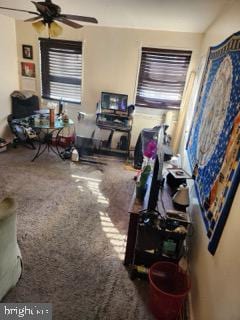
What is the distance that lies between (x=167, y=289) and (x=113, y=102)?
3.27 m

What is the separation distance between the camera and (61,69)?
4.34 m

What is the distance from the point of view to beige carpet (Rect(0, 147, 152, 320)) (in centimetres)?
159

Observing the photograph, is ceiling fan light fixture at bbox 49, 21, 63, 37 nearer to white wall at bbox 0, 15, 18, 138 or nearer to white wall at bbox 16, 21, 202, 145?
white wall at bbox 16, 21, 202, 145

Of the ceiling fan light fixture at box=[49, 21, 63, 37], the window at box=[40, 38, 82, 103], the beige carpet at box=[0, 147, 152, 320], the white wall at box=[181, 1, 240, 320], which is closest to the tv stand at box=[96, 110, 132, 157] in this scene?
the window at box=[40, 38, 82, 103]

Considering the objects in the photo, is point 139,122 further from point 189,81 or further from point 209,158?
point 209,158

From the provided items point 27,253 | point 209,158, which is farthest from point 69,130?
point 209,158

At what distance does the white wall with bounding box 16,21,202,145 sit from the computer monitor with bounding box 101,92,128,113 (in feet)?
0.73

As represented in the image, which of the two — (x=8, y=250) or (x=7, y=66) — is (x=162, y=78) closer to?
(x=7, y=66)

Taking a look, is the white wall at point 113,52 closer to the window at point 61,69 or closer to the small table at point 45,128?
the window at point 61,69

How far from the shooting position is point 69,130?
184 inches

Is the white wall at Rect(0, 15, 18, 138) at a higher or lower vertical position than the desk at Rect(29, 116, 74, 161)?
higher

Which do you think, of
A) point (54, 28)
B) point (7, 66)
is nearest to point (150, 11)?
point (54, 28)

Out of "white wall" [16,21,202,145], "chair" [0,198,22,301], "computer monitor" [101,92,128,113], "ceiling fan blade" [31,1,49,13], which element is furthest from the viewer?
"computer monitor" [101,92,128,113]

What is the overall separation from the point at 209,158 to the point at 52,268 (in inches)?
61.6
